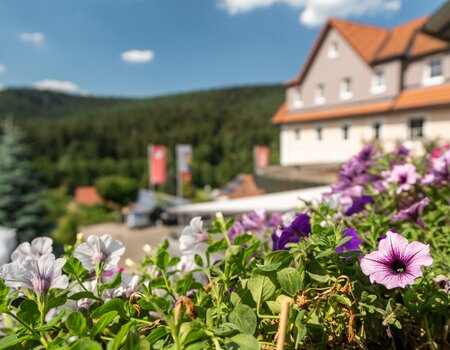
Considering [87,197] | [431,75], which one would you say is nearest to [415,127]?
[431,75]

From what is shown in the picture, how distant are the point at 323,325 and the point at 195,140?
84.8 meters

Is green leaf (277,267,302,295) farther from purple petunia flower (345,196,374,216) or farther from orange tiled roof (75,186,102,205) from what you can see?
orange tiled roof (75,186,102,205)

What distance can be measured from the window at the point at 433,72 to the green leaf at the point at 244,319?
15227mm

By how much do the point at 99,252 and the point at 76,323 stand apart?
0.22 m

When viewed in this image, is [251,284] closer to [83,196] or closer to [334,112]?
[334,112]

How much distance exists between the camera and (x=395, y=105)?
46.2 ft

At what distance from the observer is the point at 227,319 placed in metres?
0.53

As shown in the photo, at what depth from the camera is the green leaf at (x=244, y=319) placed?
48 cm

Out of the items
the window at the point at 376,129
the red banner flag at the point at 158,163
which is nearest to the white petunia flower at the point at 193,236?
the window at the point at 376,129

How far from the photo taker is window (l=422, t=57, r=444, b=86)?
1302 cm

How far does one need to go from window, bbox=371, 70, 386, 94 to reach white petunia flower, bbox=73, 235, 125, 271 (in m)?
16.0

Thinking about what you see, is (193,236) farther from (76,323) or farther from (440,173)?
(440,173)

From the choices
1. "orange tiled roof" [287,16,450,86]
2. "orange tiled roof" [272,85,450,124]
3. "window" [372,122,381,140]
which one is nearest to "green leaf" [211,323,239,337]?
"orange tiled roof" [272,85,450,124]

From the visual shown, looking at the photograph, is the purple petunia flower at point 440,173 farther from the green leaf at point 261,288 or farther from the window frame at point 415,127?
the window frame at point 415,127
